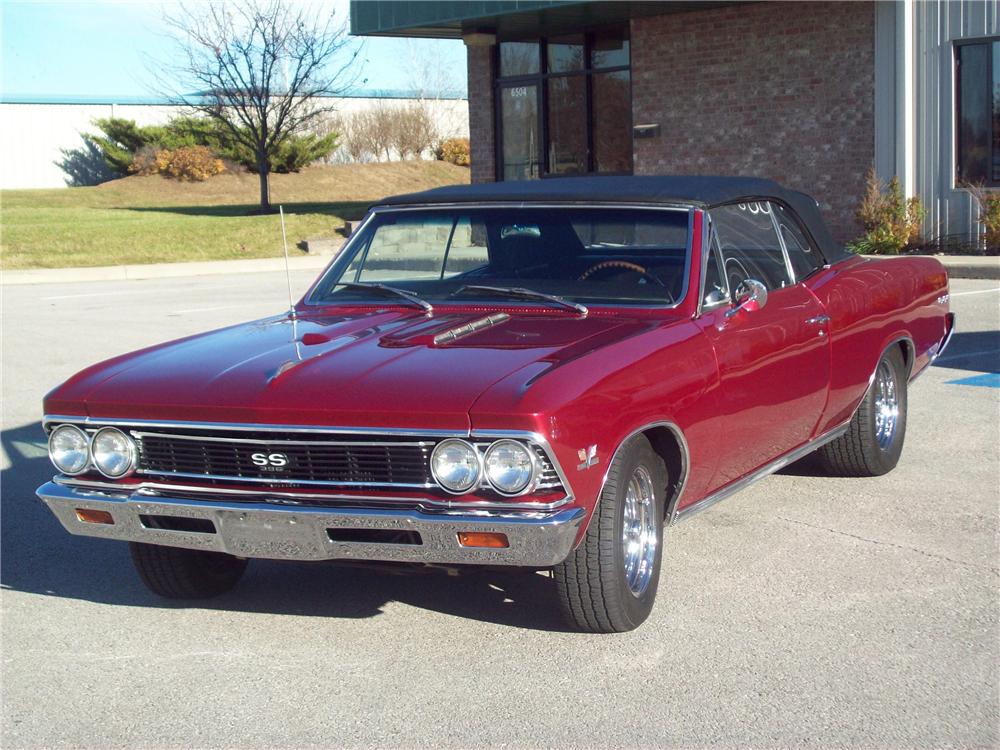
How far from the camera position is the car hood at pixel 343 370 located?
4207 millimetres

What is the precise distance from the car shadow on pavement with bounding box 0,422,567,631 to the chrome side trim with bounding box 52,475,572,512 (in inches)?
11.7

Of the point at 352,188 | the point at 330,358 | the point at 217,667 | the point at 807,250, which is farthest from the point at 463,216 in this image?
the point at 352,188

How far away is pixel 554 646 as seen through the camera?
4480 millimetres

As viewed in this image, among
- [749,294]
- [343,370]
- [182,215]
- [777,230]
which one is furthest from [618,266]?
[182,215]

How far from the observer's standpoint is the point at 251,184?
44438 mm

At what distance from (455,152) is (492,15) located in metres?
28.4

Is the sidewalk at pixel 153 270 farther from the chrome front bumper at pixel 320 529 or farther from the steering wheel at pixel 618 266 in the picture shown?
the chrome front bumper at pixel 320 529

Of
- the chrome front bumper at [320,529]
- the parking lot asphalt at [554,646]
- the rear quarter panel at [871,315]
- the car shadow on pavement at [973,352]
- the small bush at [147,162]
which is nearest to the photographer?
the parking lot asphalt at [554,646]

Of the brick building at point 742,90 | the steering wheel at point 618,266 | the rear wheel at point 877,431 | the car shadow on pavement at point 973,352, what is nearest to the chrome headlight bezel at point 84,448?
Result: the steering wheel at point 618,266

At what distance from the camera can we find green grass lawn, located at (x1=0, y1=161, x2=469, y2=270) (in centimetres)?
2609

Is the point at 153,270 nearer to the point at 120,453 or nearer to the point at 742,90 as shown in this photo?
the point at 742,90

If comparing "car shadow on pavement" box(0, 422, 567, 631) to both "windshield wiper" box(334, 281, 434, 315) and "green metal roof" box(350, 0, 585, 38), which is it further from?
"green metal roof" box(350, 0, 585, 38)

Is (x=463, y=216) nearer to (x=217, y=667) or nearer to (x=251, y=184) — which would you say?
(x=217, y=667)

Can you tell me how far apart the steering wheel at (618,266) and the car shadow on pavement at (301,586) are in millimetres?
1296
